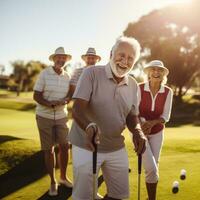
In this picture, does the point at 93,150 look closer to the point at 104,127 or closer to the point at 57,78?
Answer: the point at 104,127

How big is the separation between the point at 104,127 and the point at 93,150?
0.38m

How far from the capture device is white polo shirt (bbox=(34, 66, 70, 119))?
7113 mm

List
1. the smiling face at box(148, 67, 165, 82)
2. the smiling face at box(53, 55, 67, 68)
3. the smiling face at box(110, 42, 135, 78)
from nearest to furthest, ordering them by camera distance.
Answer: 1. the smiling face at box(110, 42, 135, 78)
2. the smiling face at box(148, 67, 165, 82)
3. the smiling face at box(53, 55, 67, 68)

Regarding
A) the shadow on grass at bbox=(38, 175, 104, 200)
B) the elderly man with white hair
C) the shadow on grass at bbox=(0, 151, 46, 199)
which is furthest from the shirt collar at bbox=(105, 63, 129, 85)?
the shadow on grass at bbox=(0, 151, 46, 199)

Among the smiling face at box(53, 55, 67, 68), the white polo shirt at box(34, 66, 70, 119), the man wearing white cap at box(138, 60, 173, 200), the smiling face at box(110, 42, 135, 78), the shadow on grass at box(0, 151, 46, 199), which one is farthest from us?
the smiling face at box(53, 55, 67, 68)

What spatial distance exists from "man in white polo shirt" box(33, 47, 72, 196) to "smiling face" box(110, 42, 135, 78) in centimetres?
307

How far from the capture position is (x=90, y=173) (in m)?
4.02

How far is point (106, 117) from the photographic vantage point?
4055mm

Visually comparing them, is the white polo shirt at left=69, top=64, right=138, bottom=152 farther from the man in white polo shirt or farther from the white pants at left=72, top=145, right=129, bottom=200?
the man in white polo shirt

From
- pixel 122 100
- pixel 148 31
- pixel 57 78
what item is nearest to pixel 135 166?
pixel 57 78

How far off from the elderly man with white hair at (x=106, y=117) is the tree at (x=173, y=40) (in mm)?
39397

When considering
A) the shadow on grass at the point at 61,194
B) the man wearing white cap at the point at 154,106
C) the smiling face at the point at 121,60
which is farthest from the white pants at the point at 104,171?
the shadow on grass at the point at 61,194

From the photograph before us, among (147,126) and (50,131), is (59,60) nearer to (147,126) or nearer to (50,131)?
(50,131)

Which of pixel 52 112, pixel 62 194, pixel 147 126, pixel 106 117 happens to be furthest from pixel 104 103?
pixel 52 112
